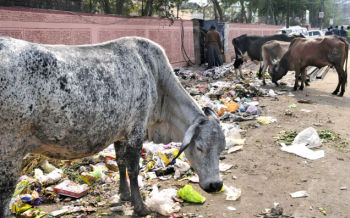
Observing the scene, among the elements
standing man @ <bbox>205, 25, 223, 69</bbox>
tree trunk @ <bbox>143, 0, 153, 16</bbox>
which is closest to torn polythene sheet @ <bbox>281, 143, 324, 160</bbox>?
standing man @ <bbox>205, 25, 223, 69</bbox>

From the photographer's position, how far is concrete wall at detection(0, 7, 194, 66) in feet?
25.6

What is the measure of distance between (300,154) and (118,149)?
2.99 meters

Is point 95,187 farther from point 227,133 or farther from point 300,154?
point 300,154

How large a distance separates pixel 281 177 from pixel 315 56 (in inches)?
264

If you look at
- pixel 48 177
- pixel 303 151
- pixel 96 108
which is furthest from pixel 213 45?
pixel 96 108

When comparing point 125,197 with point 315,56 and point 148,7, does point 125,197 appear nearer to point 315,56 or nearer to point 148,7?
point 315,56

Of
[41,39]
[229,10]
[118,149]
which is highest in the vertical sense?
[229,10]

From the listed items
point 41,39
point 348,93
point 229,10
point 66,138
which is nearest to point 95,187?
point 66,138

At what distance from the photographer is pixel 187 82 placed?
37.8 ft

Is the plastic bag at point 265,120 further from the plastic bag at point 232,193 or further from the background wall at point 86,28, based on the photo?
the background wall at point 86,28

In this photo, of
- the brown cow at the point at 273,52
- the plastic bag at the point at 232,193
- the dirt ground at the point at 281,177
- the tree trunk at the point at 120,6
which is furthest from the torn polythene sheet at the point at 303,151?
the tree trunk at the point at 120,6

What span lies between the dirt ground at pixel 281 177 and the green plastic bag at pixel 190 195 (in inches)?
2.4

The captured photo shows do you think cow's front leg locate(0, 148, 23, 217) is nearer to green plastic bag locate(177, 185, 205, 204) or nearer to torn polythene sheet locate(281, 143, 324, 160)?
green plastic bag locate(177, 185, 205, 204)

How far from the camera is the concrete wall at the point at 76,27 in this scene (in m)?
7.80
